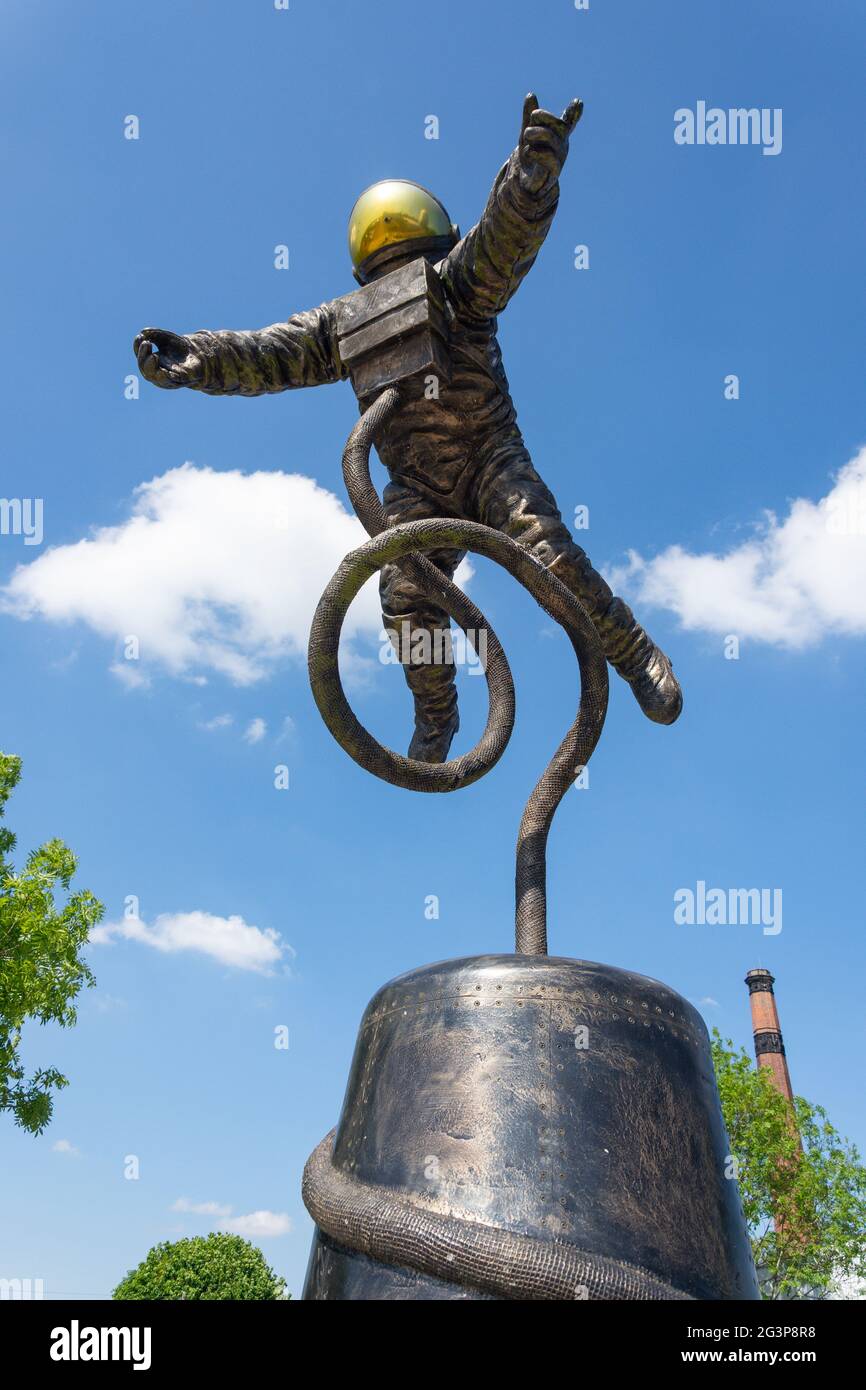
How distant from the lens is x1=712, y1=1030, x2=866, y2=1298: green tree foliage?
19.4 metres

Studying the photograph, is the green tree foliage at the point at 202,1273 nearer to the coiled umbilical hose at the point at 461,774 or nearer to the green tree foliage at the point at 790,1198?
the green tree foliage at the point at 790,1198

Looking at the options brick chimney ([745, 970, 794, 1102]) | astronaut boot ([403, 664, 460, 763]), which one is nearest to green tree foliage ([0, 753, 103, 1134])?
astronaut boot ([403, 664, 460, 763])

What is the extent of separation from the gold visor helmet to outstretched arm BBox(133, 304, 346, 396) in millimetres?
359

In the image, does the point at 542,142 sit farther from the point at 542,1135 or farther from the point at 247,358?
the point at 542,1135

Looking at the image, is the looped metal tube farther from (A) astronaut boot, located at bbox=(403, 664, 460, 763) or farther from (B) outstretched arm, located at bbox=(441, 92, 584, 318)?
(B) outstretched arm, located at bbox=(441, 92, 584, 318)

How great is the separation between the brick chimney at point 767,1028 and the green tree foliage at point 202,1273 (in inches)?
658

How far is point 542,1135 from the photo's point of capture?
296cm

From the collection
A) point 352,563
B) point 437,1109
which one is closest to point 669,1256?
point 437,1109

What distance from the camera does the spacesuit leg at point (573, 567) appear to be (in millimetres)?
5176

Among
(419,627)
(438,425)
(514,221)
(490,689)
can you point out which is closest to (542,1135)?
(490,689)

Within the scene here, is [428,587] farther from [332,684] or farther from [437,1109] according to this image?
[437,1109]

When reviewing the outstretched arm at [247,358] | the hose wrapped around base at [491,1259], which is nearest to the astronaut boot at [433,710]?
the outstretched arm at [247,358]

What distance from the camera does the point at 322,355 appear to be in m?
5.77

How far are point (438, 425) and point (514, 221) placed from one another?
1050 millimetres
